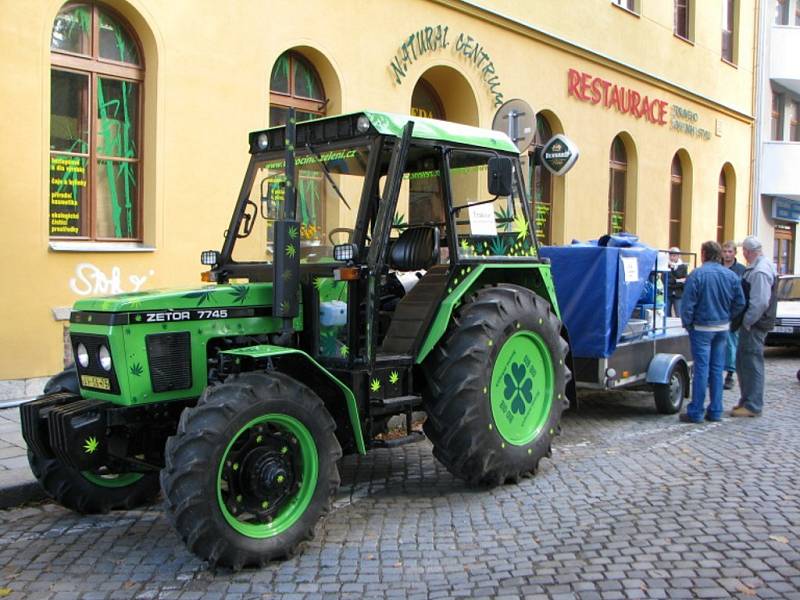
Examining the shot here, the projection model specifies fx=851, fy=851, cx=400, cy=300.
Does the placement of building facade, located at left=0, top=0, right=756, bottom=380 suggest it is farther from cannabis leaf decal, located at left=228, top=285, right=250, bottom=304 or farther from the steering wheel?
cannabis leaf decal, located at left=228, top=285, right=250, bottom=304

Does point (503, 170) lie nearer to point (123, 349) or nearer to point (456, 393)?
point (456, 393)

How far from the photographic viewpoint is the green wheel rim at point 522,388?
18.7 feet

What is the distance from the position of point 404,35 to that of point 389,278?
7087 mm

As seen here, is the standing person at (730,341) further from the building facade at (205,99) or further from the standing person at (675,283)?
the building facade at (205,99)

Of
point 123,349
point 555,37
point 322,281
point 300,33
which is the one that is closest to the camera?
point 123,349

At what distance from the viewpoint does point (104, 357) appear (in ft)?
15.2

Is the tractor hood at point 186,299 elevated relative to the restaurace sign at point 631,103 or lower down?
lower down

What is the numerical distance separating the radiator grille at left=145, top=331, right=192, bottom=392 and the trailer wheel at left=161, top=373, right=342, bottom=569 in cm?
51

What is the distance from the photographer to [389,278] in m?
5.79

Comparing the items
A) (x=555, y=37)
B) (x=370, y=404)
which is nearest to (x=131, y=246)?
(x=370, y=404)

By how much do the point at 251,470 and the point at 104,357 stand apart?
42.0 inches

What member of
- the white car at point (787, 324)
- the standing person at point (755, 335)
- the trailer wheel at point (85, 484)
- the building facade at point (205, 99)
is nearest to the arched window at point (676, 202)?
the building facade at point (205, 99)

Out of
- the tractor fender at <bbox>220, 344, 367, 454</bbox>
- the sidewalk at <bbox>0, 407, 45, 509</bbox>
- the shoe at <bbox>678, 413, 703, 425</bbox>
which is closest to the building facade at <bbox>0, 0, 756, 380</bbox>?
the sidewalk at <bbox>0, 407, 45, 509</bbox>

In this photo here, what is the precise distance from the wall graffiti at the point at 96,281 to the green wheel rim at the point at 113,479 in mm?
3401
